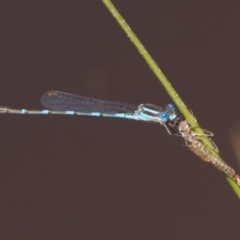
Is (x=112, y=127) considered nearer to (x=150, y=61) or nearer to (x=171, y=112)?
(x=171, y=112)

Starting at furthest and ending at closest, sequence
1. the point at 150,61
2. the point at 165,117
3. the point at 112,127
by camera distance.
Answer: the point at 112,127
the point at 165,117
the point at 150,61

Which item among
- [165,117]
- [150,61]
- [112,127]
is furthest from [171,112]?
[112,127]

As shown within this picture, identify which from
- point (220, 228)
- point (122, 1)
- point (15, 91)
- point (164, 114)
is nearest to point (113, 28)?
point (122, 1)

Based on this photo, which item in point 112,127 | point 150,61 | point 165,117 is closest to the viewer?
point 150,61

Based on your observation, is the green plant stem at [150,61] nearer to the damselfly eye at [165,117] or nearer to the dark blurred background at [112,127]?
the damselfly eye at [165,117]

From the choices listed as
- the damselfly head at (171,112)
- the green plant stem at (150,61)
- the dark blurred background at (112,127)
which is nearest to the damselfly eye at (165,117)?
the damselfly head at (171,112)

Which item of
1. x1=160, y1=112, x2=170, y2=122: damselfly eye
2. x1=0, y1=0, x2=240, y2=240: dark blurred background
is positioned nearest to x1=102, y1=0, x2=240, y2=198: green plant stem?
x1=160, y1=112, x2=170, y2=122: damselfly eye

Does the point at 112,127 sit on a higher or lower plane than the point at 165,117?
higher

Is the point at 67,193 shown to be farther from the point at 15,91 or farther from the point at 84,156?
the point at 15,91
